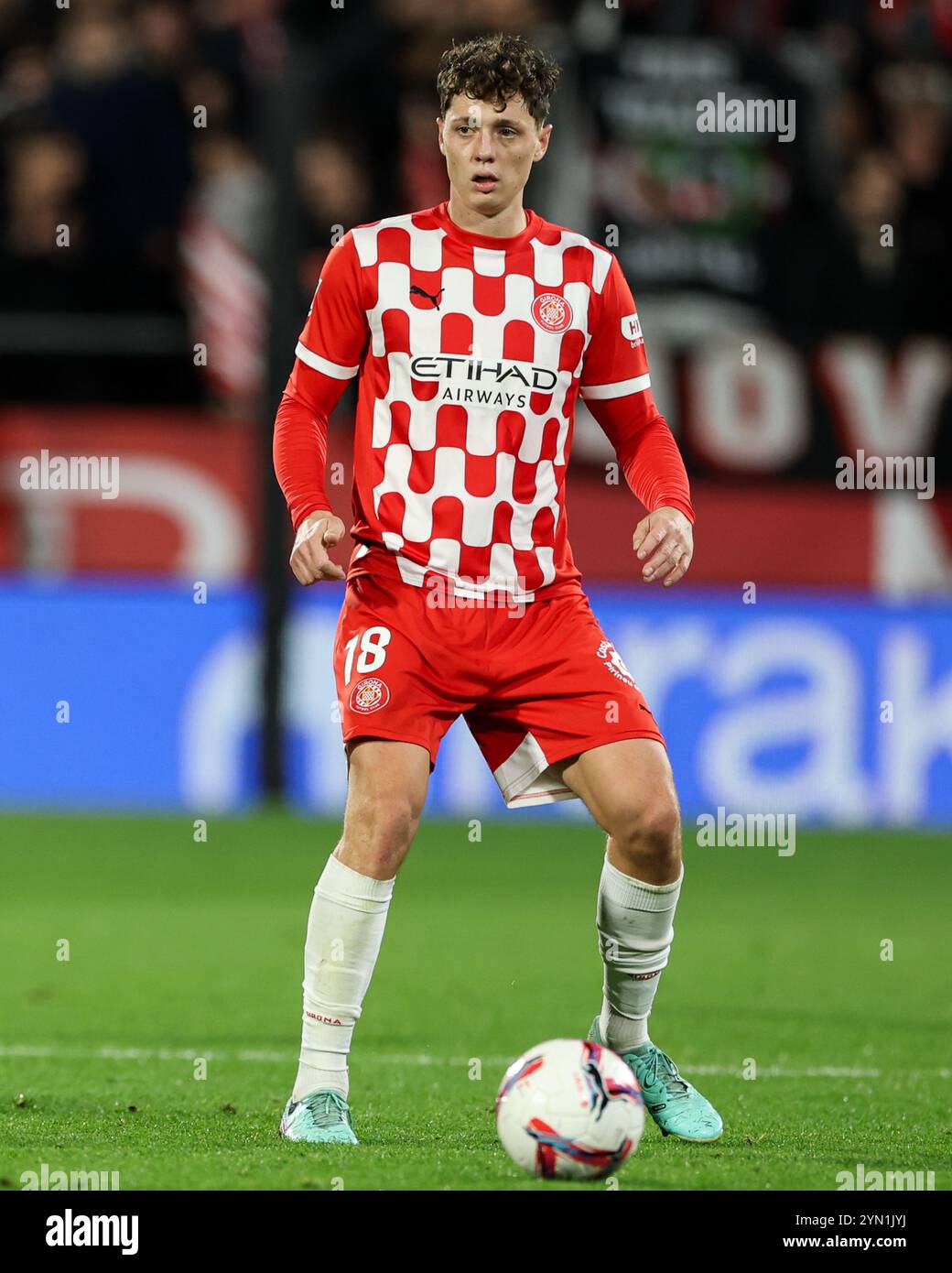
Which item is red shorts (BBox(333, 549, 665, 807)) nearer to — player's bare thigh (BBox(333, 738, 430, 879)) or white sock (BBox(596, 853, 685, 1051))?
player's bare thigh (BBox(333, 738, 430, 879))

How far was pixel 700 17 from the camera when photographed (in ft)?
40.4

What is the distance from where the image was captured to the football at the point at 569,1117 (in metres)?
3.97

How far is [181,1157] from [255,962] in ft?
10.6

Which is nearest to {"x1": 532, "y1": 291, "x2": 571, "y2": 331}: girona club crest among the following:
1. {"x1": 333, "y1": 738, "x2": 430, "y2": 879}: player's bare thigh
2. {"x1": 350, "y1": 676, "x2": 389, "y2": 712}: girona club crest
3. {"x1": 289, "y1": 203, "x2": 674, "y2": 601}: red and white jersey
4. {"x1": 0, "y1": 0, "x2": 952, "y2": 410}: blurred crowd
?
{"x1": 289, "y1": 203, "x2": 674, "y2": 601}: red and white jersey

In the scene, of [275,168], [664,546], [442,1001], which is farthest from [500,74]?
[275,168]

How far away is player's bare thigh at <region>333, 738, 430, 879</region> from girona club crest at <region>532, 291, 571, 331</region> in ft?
3.08

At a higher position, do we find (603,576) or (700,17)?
(700,17)

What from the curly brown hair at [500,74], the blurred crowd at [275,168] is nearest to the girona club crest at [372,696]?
the curly brown hair at [500,74]

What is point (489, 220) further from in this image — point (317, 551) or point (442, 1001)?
point (442, 1001)

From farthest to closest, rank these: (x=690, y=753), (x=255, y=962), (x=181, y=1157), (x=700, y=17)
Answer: (x=700, y=17)
(x=690, y=753)
(x=255, y=962)
(x=181, y=1157)

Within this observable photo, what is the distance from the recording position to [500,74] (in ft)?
14.8

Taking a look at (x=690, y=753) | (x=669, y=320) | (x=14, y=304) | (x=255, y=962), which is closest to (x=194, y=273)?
(x=14, y=304)

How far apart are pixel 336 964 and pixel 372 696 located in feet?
1.80

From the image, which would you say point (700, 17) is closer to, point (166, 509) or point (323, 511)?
point (166, 509)
